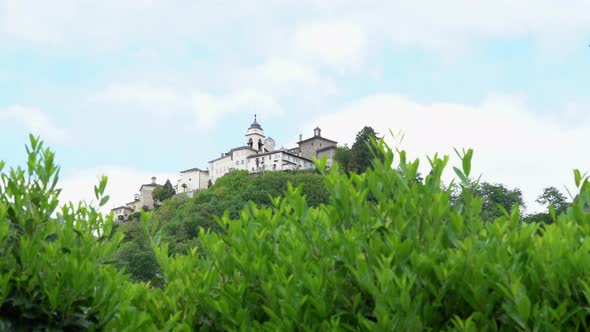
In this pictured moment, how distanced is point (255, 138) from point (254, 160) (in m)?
11.7

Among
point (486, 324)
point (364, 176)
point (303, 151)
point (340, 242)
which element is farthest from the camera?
point (303, 151)

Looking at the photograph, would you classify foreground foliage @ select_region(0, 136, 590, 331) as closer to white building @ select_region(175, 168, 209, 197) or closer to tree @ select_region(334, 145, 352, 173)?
tree @ select_region(334, 145, 352, 173)

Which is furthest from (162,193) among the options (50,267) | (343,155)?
(50,267)

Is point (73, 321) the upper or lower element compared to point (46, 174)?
lower

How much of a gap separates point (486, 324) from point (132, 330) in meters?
2.64

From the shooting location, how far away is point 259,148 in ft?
460

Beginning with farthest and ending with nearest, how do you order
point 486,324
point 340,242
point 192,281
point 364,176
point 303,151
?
1. point 303,151
2. point 192,281
3. point 364,176
4. point 340,242
5. point 486,324

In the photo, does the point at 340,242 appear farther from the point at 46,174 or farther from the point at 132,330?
the point at 46,174

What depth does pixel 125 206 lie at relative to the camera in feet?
514

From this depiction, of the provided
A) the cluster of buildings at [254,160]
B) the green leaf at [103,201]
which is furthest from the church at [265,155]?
the green leaf at [103,201]

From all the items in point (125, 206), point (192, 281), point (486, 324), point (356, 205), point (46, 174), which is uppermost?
point (125, 206)

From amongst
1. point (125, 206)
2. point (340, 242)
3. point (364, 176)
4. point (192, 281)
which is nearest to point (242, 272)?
point (192, 281)

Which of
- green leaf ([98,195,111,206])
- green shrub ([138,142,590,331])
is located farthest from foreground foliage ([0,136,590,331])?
green leaf ([98,195,111,206])

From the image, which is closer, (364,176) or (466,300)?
(466,300)
